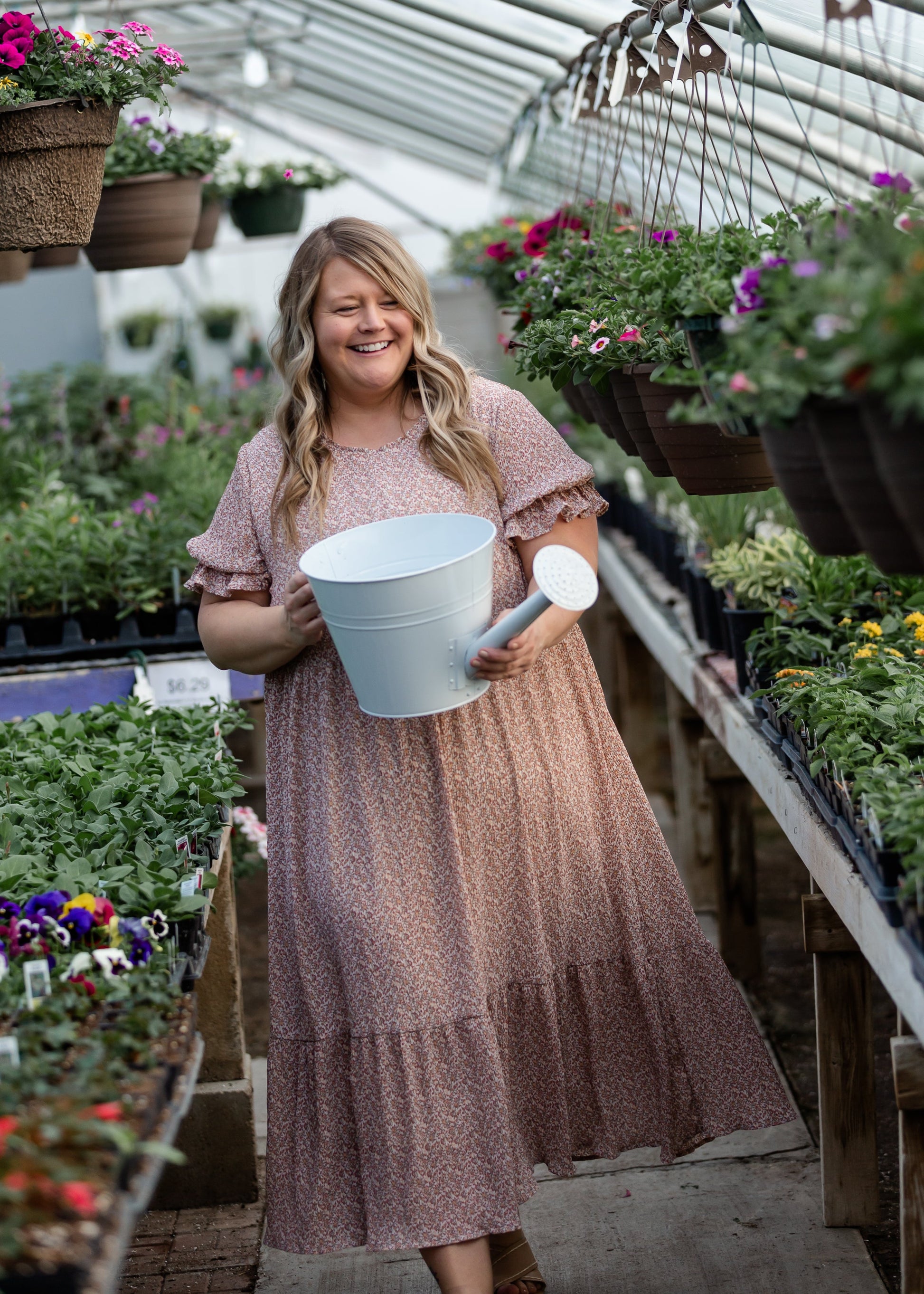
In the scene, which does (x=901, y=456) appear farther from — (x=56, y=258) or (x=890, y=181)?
(x=56, y=258)

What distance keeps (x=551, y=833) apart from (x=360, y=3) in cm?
340

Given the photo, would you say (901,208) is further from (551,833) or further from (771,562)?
(771,562)

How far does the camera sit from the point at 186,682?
3.22m

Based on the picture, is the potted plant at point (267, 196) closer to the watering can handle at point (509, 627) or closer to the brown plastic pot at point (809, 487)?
the watering can handle at point (509, 627)

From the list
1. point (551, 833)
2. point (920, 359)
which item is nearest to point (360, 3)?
point (551, 833)

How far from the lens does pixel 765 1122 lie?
2115 millimetres

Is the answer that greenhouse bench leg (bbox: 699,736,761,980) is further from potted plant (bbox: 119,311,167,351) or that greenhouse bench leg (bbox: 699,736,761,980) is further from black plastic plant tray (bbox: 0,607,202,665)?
potted plant (bbox: 119,311,167,351)

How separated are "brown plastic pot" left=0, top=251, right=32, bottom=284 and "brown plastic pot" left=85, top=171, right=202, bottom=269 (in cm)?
18

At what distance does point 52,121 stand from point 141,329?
9.48 metres

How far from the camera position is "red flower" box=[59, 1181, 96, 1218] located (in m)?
1.02

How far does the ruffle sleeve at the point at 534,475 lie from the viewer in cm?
203

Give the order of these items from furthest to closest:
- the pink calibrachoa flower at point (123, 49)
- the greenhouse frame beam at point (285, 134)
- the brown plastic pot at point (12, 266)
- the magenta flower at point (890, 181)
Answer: the greenhouse frame beam at point (285, 134)
the brown plastic pot at point (12, 266)
the pink calibrachoa flower at point (123, 49)
the magenta flower at point (890, 181)

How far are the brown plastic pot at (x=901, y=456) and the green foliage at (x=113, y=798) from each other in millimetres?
984

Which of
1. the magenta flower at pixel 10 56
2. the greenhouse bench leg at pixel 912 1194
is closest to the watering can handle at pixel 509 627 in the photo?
the greenhouse bench leg at pixel 912 1194
